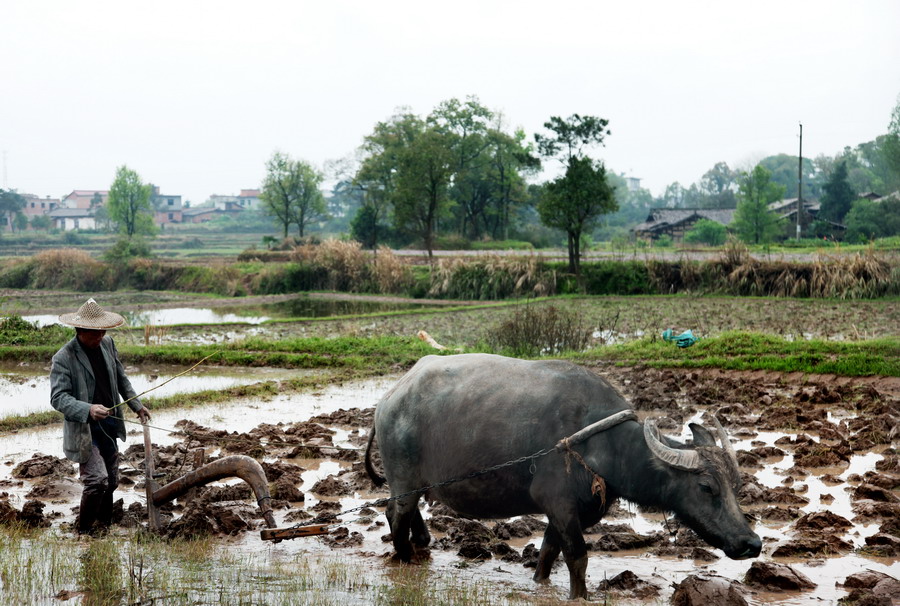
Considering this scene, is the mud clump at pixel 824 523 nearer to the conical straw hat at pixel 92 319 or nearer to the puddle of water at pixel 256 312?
the conical straw hat at pixel 92 319

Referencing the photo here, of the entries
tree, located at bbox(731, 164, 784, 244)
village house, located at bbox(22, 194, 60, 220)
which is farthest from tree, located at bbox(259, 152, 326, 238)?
village house, located at bbox(22, 194, 60, 220)

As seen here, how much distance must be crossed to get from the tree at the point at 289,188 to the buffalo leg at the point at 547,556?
49.1 metres

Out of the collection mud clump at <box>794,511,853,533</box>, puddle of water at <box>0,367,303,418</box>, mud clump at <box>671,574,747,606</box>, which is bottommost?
puddle of water at <box>0,367,303,418</box>

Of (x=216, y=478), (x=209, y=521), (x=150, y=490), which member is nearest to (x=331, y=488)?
(x=209, y=521)

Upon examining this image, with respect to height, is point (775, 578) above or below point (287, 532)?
below

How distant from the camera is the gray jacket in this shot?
5.75 m

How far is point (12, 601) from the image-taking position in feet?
16.5

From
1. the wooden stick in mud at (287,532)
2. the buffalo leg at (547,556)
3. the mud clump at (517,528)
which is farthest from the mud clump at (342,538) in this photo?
the buffalo leg at (547,556)

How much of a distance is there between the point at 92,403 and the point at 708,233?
42.1 metres

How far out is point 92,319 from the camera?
5973 mm

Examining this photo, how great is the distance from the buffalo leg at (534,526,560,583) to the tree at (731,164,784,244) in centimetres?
3722

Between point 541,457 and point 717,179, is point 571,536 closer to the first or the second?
point 541,457

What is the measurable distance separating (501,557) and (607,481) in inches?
51.0

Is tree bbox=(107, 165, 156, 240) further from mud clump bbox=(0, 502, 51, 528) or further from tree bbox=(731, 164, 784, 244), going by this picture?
mud clump bbox=(0, 502, 51, 528)
